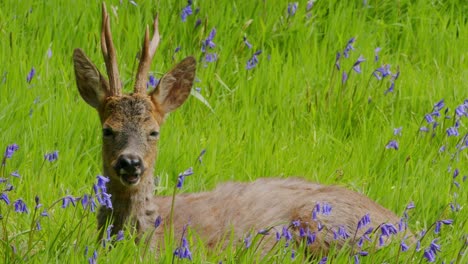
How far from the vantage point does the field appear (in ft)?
21.0

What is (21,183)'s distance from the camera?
6184 millimetres

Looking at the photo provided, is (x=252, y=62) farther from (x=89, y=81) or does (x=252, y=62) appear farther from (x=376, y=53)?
(x=89, y=81)

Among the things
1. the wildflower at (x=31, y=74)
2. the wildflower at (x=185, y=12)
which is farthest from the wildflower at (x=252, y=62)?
the wildflower at (x=31, y=74)

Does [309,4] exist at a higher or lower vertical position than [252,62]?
higher

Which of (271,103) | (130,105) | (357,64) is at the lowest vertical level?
(271,103)

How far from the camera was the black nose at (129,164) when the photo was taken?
5723 millimetres

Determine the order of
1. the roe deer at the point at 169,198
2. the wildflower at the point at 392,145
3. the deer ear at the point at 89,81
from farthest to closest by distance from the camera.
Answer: the wildflower at the point at 392,145
the deer ear at the point at 89,81
the roe deer at the point at 169,198

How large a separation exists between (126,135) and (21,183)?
0.68m

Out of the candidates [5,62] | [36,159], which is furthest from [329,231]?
[5,62]

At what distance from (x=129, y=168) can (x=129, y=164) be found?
0.08 ft

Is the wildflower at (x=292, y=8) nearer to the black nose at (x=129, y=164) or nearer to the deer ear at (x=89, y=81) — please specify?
the deer ear at (x=89, y=81)

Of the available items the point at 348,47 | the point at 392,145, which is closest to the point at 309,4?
the point at 348,47

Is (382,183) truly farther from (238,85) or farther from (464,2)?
(464,2)

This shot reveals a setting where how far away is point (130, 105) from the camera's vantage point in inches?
238
